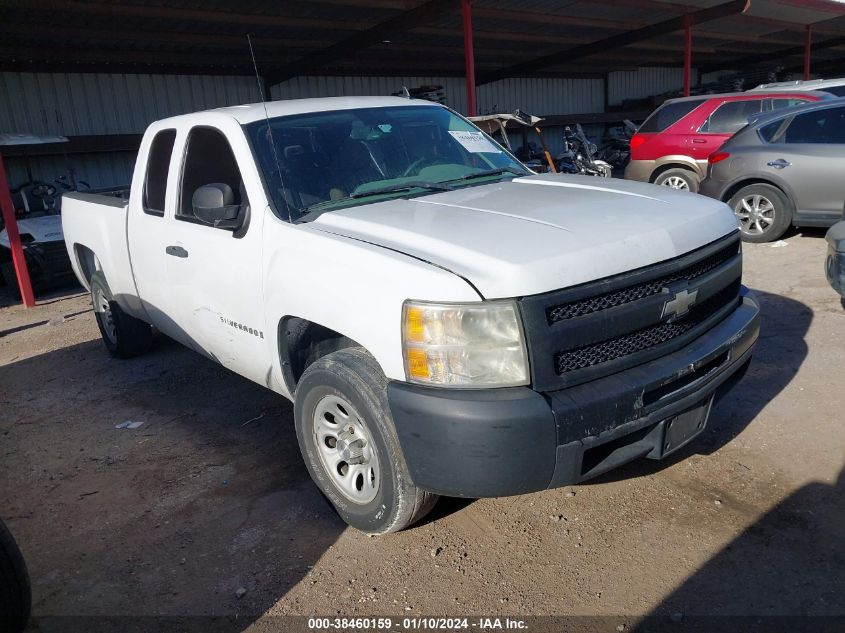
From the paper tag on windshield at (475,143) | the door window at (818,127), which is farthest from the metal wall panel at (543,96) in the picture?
the paper tag on windshield at (475,143)

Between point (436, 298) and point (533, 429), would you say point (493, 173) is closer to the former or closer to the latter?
point (436, 298)

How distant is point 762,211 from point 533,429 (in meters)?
7.00

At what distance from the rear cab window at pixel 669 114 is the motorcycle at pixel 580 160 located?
3.11m

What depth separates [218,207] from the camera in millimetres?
3463

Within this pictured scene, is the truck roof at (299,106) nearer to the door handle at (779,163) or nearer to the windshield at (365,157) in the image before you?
the windshield at (365,157)

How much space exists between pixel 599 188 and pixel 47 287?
A: 8.33 metres

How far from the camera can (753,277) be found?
22.6ft

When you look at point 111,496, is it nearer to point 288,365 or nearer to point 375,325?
point 288,365

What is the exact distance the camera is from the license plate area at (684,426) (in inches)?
111

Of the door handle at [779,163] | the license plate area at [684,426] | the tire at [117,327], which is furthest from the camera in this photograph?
the door handle at [779,163]

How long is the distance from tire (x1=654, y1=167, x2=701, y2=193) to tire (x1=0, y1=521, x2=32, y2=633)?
9.48 metres

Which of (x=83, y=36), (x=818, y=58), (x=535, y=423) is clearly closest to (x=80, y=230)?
(x=535, y=423)

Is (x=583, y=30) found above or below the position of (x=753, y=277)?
above

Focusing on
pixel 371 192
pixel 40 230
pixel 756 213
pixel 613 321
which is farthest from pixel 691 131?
pixel 40 230
